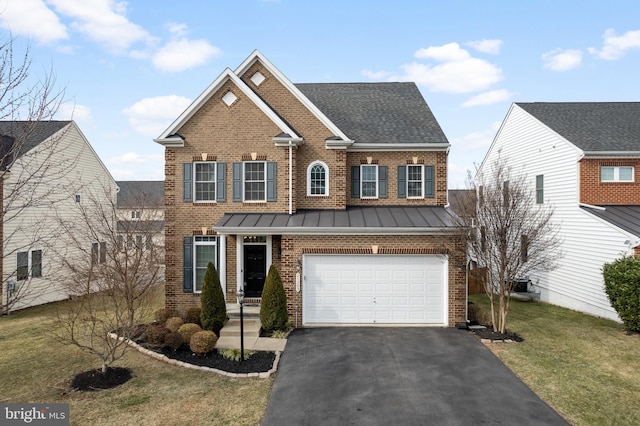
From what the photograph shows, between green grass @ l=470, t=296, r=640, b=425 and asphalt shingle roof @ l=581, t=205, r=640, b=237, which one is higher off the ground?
asphalt shingle roof @ l=581, t=205, r=640, b=237

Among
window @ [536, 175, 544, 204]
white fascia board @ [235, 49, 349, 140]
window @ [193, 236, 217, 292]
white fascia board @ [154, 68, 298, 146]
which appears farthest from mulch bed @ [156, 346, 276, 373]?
window @ [536, 175, 544, 204]

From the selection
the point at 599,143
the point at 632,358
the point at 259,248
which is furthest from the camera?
the point at 599,143

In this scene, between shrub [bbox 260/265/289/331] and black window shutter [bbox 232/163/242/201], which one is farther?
black window shutter [bbox 232/163/242/201]

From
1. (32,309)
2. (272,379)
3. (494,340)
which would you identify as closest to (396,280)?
(494,340)

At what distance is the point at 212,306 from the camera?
12.4m

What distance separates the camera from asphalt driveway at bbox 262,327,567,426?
742 cm

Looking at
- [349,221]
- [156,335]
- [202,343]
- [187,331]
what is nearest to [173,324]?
[156,335]

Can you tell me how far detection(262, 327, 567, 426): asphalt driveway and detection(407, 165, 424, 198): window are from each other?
6.42 m

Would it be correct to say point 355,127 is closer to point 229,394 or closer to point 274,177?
point 274,177

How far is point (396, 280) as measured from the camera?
534 inches

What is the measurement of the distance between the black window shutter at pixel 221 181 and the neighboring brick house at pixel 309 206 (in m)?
0.04

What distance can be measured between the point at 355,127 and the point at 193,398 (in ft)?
42.6

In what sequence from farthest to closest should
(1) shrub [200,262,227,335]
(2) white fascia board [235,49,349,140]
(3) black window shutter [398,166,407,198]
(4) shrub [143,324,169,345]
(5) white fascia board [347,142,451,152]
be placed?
(3) black window shutter [398,166,407,198] < (5) white fascia board [347,142,451,152] < (2) white fascia board [235,49,349,140] < (1) shrub [200,262,227,335] < (4) shrub [143,324,169,345]

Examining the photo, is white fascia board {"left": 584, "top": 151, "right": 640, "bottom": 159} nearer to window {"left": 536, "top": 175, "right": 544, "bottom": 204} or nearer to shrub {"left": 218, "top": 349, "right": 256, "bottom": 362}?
window {"left": 536, "top": 175, "right": 544, "bottom": 204}
